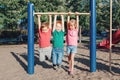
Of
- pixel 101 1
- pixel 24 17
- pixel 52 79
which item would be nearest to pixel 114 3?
pixel 101 1

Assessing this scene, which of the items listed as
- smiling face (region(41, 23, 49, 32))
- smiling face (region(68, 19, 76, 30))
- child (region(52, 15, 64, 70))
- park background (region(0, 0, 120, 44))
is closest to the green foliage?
park background (region(0, 0, 120, 44))

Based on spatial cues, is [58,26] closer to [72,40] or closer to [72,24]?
[72,24]

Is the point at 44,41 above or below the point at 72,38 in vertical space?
below

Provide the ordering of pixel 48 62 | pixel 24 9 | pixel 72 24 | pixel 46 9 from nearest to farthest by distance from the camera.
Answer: pixel 72 24, pixel 48 62, pixel 24 9, pixel 46 9

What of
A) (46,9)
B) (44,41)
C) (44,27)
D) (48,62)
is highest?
(46,9)

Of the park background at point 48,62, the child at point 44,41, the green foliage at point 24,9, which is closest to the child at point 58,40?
the child at point 44,41

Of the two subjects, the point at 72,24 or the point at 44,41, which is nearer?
the point at 72,24

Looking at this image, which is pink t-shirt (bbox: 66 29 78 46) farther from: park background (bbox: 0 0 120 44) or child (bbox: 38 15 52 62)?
park background (bbox: 0 0 120 44)

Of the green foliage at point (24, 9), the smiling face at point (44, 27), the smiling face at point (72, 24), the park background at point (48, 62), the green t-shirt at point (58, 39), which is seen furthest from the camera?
the green foliage at point (24, 9)

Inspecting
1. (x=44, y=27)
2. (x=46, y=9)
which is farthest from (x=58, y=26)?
(x=46, y=9)

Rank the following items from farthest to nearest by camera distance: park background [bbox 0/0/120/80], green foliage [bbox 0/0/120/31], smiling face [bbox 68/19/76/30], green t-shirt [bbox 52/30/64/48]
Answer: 1. green foliage [bbox 0/0/120/31]
2. green t-shirt [bbox 52/30/64/48]
3. smiling face [bbox 68/19/76/30]
4. park background [bbox 0/0/120/80]

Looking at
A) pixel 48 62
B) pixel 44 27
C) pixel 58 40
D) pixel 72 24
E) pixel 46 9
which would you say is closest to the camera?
pixel 72 24

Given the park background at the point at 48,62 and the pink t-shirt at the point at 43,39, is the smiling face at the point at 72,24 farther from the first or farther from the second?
the park background at the point at 48,62

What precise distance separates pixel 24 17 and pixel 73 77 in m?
14.5
